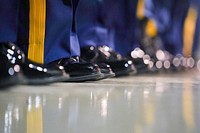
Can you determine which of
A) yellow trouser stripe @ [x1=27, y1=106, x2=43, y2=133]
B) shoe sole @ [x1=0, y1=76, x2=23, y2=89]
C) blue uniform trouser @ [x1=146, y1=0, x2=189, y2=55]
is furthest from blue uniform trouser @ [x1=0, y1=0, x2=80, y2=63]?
blue uniform trouser @ [x1=146, y1=0, x2=189, y2=55]

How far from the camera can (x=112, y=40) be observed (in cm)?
171

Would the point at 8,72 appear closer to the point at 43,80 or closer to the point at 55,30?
the point at 43,80

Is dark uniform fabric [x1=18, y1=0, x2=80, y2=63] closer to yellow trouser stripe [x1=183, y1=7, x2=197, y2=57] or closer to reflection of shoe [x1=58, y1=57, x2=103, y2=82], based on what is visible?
reflection of shoe [x1=58, y1=57, x2=103, y2=82]

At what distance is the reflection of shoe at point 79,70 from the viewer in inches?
46.6

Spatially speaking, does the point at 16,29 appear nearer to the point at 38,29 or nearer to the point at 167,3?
the point at 38,29

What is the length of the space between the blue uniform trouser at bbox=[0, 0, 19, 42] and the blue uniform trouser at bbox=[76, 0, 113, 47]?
0.36 metres

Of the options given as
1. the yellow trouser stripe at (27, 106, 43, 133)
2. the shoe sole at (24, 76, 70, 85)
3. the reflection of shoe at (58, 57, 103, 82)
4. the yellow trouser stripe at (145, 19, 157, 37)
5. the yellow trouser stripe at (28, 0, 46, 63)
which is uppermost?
the yellow trouser stripe at (145, 19, 157, 37)

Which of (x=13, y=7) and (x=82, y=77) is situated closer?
(x=13, y=7)

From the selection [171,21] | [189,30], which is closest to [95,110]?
[171,21]

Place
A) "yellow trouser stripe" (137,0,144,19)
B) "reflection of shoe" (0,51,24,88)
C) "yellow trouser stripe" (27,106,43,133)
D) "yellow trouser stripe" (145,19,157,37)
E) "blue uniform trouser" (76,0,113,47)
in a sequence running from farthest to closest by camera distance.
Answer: "yellow trouser stripe" (145,19,157,37), "yellow trouser stripe" (137,0,144,19), "blue uniform trouser" (76,0,113,47), "reflection of shoe" (0,51,24,88), "yellow trouser stripe" (27,106,43,133)

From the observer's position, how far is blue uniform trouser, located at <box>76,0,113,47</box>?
4.62 ft

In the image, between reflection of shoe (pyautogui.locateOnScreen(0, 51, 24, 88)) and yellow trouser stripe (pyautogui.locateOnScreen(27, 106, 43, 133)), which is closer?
yellow trouser stripe (pyautogui.locateOnScreen(27, 106, 43, 133))

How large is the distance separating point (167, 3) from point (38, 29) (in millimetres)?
1287

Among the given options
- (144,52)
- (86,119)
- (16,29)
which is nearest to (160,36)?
(144,52)
